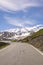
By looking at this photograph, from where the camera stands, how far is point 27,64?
54.2 ft

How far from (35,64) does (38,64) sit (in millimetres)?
247

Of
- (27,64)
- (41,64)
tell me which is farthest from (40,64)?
(27,64)

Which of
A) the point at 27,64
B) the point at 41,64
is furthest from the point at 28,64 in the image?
the point at 41,64

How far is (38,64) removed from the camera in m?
16.4

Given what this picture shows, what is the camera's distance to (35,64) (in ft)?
53.9

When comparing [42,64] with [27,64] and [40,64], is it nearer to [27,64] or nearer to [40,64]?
[40,64]

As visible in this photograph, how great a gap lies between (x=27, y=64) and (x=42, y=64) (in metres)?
1.24

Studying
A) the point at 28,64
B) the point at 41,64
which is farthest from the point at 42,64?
the point at 28,64

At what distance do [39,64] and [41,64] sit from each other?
6.5 inches

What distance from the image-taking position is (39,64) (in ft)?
53.9

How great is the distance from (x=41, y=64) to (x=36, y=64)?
412 millimetres

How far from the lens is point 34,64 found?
1644 centimetres

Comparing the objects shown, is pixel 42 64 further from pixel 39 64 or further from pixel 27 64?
pixel 27 64

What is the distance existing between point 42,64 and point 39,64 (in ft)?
0.81
